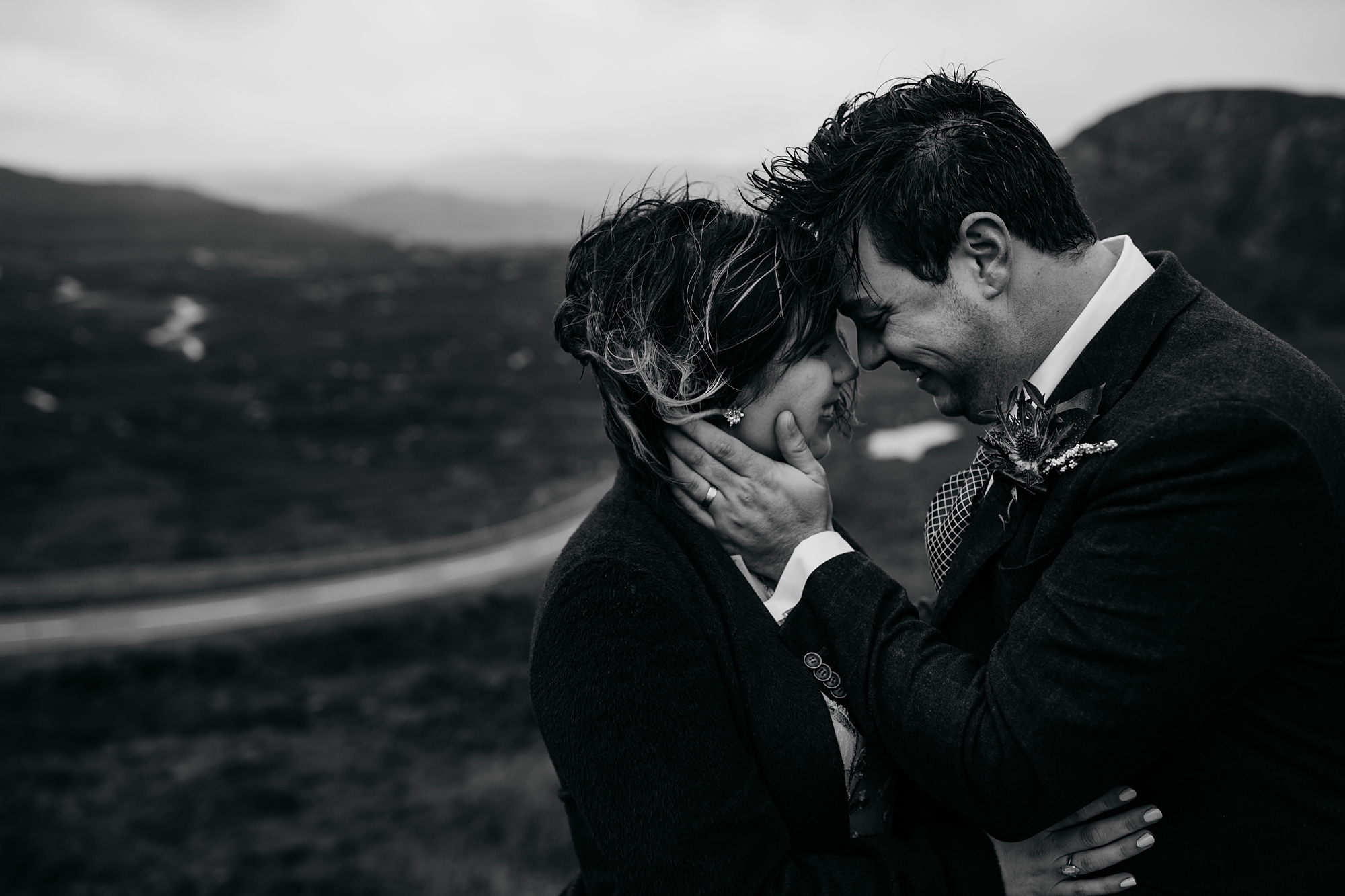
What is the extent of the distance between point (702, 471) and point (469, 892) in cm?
1146

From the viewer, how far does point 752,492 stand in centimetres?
334

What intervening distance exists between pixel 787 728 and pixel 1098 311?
1911 millimetres

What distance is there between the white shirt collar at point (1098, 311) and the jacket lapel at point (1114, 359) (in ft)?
0.23

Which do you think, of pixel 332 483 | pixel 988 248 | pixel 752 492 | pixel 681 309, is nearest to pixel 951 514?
pixel 752 492

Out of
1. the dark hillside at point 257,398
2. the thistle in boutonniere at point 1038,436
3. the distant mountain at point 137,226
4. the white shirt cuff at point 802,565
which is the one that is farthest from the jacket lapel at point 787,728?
the distant mountain at point 137,226

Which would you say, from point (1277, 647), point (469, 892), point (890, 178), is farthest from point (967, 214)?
point (469, 892)

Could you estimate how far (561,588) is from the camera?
3002mm

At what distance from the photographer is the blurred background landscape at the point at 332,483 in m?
16.2

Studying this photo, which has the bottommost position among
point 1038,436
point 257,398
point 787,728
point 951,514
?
point 257,398

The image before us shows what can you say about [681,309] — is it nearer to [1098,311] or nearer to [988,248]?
[988,248]

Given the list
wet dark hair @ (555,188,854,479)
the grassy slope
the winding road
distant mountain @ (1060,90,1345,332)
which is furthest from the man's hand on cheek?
distant mountain @ (1060,90,1345,332)

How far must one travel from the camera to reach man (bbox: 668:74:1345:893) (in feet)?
7.79

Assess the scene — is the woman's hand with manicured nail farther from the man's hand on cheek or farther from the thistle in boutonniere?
the man's hand on cheek

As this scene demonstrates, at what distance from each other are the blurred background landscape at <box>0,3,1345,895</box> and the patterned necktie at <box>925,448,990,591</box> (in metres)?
1.16
